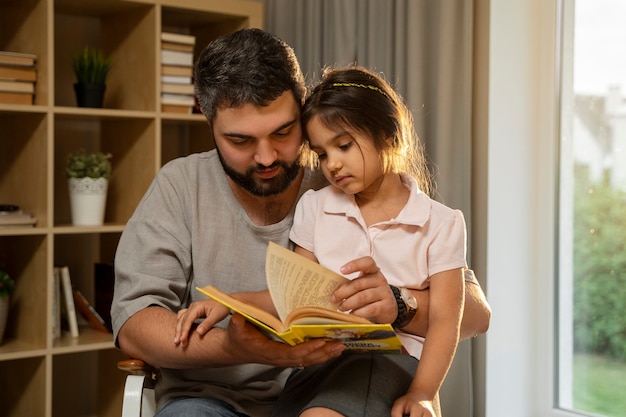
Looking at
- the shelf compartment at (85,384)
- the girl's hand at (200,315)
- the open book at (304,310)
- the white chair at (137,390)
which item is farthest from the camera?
the shelf compartment at (85,384)

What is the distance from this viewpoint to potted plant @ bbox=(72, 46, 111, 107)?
2953 mm

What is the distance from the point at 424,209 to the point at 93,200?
1614mm

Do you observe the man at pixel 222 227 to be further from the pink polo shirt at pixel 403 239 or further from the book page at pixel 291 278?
the book page at pixel 291 278

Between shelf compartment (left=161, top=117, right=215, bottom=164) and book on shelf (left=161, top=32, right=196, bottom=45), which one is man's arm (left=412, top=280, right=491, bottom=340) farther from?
shelf compartment (left=161, top=117, right=215, bottom=164)

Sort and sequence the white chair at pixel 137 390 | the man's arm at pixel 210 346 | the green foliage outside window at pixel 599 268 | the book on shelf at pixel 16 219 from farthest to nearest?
the book on shelf at pixel 16 219 → the green foliage outside window at pixel 599 268 → the white chair at pixel 137 390 → the man's arm at pixel 210 346

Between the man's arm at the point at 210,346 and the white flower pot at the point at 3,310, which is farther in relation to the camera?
the white flower pot at the point at 3,310

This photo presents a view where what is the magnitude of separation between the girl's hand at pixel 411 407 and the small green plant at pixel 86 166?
1.79m

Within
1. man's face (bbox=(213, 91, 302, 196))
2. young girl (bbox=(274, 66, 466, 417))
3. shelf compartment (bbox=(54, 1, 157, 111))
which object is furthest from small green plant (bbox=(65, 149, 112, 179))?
young girl (bbox=(274, 66, 466, 417))

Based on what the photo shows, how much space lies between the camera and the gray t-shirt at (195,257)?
177cm

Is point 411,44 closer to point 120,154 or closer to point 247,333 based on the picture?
point 120,154

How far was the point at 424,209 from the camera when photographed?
166 centimetres

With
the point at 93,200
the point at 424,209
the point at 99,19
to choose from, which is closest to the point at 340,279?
the point at 424,209

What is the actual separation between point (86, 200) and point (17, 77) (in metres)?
0.47

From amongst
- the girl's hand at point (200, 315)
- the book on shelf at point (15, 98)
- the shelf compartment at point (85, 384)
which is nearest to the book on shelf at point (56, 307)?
the shelf compartment at point (85, 384)
